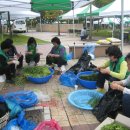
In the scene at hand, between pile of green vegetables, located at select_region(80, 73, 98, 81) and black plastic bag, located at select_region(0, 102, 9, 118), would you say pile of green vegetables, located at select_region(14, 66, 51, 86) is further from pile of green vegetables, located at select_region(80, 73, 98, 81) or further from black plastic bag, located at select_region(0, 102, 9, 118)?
black plastic bag, located at select_region(0, 102, 9, 118)

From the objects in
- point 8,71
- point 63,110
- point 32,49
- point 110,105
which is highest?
point 32,49

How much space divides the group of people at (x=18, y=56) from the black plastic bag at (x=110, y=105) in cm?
320

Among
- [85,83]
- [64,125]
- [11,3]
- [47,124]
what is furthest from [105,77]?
[11,3]

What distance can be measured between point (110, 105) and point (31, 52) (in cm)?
492

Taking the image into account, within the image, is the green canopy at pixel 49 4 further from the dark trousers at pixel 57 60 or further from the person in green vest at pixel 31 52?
the dark trousers at pixel 57 60

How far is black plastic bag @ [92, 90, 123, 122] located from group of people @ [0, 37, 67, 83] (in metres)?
3.20

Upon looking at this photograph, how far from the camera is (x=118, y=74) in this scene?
512 centimetres

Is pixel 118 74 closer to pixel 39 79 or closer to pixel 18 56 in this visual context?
pixel 39 79

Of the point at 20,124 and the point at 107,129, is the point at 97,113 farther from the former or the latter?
the point at 20,124

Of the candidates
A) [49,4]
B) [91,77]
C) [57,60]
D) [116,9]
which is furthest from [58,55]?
[116,9]

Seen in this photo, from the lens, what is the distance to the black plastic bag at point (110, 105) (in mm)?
4480

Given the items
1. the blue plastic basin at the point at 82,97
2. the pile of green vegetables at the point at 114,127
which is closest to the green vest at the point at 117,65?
the blue plastic basin at the point at 82,97

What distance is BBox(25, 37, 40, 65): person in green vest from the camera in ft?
28.9

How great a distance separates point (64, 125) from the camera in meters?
4.58
